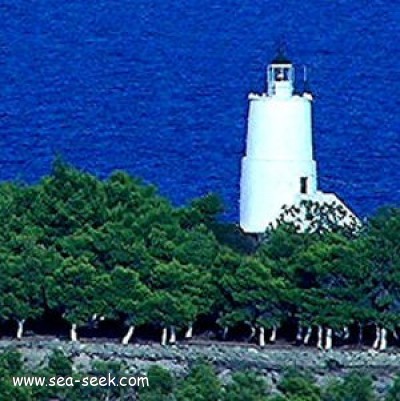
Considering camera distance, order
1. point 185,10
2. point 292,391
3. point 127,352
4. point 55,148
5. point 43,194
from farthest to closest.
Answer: point 185,10 < point 55,148 < point 43,194 < point 127,352 < point 292,391

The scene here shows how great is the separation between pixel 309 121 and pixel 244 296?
5918 mm

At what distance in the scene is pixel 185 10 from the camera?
354ft

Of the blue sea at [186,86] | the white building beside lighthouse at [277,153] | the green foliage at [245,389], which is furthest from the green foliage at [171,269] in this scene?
the blue sea at [186,86]

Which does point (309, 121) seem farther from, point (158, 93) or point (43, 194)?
point (158, 93)

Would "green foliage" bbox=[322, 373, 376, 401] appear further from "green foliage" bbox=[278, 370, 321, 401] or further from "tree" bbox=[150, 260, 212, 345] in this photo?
"tree" bbox=[150, 260, 212, 345]

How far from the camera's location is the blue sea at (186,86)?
223 ft

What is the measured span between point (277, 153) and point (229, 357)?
6688 millimetres

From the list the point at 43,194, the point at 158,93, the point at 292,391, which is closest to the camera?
the point at 292,391

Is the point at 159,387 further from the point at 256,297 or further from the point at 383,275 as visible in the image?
the point at 383,275

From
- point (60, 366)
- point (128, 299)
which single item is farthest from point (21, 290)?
point (60, 366)

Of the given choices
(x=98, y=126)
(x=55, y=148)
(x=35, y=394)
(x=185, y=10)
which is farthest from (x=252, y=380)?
Answer: (x=185, y=10)

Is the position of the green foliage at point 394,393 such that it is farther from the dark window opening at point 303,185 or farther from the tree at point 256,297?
the dark window opening at point 303,185

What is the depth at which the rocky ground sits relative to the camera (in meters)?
36.7

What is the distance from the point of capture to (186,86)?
85.0m
